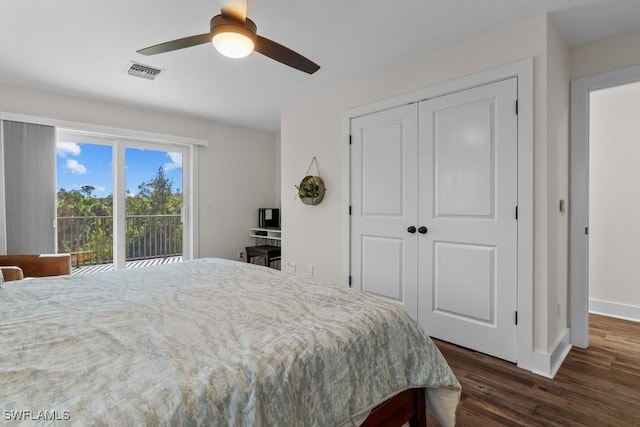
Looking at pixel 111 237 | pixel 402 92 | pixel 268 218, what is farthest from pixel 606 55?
pixel 111 237

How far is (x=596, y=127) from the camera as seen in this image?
3.33 metres

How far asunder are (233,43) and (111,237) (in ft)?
11.4

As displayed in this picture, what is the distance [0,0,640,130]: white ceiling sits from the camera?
1958 millimetres

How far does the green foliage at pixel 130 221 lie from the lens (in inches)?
146

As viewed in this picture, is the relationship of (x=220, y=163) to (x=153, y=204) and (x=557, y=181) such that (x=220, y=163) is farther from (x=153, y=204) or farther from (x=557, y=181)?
(x=557, y=181)

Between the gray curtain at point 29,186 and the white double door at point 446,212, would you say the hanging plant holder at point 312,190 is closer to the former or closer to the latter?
the white double door at point 446,212

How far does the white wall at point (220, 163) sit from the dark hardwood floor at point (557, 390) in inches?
137

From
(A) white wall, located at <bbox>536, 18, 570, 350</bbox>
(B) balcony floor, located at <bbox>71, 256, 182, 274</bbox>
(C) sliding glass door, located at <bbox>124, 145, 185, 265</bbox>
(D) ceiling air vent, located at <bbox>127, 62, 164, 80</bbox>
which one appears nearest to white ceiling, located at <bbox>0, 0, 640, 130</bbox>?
(D) ceiling air vent, located at <bbox>127, 62, 164, 80</bbox>

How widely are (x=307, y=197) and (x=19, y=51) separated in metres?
2.68

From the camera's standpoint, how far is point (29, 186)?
3.28m

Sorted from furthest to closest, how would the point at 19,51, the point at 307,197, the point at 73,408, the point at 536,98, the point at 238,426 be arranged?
the point at 307,197, the point at 19,51, the point at 536,98, the point at 238,426, the point at 73,408

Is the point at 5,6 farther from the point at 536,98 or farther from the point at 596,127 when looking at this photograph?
the point at 596,127

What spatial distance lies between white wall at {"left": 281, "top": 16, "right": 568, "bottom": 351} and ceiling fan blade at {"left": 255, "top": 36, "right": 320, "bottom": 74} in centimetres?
126

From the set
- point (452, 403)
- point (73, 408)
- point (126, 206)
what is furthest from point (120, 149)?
point (452, 403)
